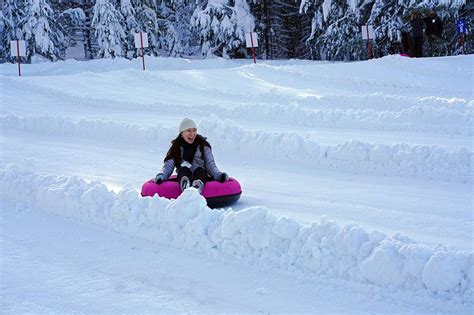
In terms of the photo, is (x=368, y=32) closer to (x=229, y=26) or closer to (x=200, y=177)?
(x=229, y=26)

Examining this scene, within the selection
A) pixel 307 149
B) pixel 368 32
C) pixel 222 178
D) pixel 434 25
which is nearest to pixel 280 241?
pixel 222 178

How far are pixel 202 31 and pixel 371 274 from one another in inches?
860

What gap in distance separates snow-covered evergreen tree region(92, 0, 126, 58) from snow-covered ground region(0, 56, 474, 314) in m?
13.3

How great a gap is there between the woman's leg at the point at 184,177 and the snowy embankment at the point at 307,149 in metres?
2.15

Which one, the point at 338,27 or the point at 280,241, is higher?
the point at 338,27

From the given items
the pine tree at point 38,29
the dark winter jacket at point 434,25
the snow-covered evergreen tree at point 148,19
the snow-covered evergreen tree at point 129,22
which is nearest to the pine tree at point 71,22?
the pine tree at point 38,29

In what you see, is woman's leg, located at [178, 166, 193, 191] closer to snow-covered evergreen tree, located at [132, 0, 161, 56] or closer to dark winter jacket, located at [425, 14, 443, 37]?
dark winter jacket, located at [425, 14, 443, 37]

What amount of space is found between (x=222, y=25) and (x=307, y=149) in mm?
17111

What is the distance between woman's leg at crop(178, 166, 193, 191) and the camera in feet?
19.1

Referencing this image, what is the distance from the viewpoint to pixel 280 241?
4.30 metres

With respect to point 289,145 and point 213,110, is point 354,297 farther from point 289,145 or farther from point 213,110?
point 213,110

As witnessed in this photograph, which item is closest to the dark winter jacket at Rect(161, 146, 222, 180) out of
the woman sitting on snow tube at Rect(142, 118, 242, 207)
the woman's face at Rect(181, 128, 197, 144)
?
the woman sitting on snow tube at Rect(142, 118, 242, 207)

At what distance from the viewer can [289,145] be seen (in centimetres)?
789

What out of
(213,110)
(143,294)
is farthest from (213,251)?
(213,110)
